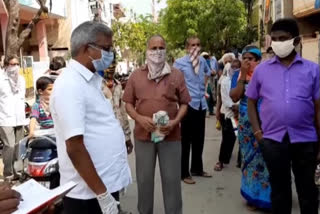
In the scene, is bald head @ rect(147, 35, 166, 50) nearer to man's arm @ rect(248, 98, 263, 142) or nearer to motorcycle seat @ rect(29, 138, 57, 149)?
man's arm @ rect(248, 98, 263, 142)

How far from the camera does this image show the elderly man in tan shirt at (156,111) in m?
3.84

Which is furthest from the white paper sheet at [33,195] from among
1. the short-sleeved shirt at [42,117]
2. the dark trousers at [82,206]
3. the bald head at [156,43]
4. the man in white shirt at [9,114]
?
the man in white shirt at [9,114]

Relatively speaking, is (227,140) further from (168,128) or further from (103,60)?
(103,60)

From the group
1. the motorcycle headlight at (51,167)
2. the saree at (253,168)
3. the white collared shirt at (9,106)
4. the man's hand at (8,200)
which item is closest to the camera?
the man's hand at (8,200)

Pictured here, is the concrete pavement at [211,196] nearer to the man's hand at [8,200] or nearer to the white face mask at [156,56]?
the white face mask at [156,56]

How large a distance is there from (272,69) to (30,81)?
37.9 feet

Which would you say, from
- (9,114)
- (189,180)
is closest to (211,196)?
(189,180)

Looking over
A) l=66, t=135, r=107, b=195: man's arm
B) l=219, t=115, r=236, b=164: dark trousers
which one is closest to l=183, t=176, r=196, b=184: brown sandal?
l=219, t=115, r=236, b=164: dark trousers

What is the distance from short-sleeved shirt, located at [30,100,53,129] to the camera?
4.59 meters

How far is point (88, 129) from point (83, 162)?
0.20 m

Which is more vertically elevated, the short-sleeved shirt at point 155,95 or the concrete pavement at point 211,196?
the short-sleeved shirt at point 155,95

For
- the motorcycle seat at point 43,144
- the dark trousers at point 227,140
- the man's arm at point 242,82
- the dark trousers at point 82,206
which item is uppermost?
the man's arm at point 242,82

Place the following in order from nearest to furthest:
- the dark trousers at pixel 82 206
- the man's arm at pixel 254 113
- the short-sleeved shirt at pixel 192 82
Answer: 1. the dark trousers at pixel 82 206
2. the man's arm at pixel 254 113
3. the short-sleeved shirt at pixel 192 82

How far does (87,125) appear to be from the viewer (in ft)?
7.72
